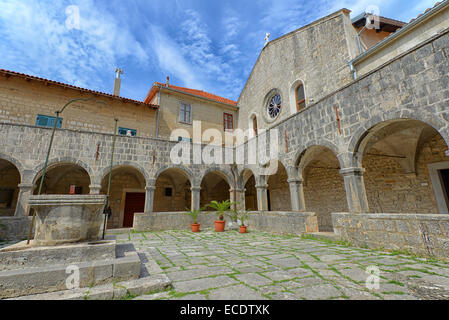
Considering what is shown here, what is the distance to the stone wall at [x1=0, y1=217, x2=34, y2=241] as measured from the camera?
687 cm

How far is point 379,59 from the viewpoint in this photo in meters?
7.86

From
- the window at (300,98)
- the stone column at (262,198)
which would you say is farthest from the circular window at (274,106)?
the stone column at (262,198)

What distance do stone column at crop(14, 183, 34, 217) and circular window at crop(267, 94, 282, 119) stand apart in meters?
11.4

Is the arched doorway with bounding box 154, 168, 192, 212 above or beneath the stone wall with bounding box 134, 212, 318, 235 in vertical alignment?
above

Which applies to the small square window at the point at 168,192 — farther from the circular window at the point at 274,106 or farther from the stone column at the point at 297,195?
the stone column at the point at 297,195

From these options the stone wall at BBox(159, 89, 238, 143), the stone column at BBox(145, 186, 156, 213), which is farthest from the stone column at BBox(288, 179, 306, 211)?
the stone wall at BBox(159, 89, 238, 143)

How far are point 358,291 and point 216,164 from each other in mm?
9201

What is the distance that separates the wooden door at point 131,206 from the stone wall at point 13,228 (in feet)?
17.1

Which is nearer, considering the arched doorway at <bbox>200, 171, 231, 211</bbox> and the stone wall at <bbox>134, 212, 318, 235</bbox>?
the stone wall at <bbox>134, 212, 318, 235</bbox>

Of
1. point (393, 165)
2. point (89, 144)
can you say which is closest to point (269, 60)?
point (393, 165)

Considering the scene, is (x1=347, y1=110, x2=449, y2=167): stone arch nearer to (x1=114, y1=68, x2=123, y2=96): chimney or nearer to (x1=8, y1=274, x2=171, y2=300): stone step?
(x1=8, y1=274, x2=171, y2=300): stone step

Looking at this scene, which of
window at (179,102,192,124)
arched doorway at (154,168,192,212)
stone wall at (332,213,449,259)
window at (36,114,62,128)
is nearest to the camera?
stone wall at (332,213,449,259)

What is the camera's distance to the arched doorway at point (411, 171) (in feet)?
22.9

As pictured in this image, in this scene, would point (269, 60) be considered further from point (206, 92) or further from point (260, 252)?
point (260, 252)
